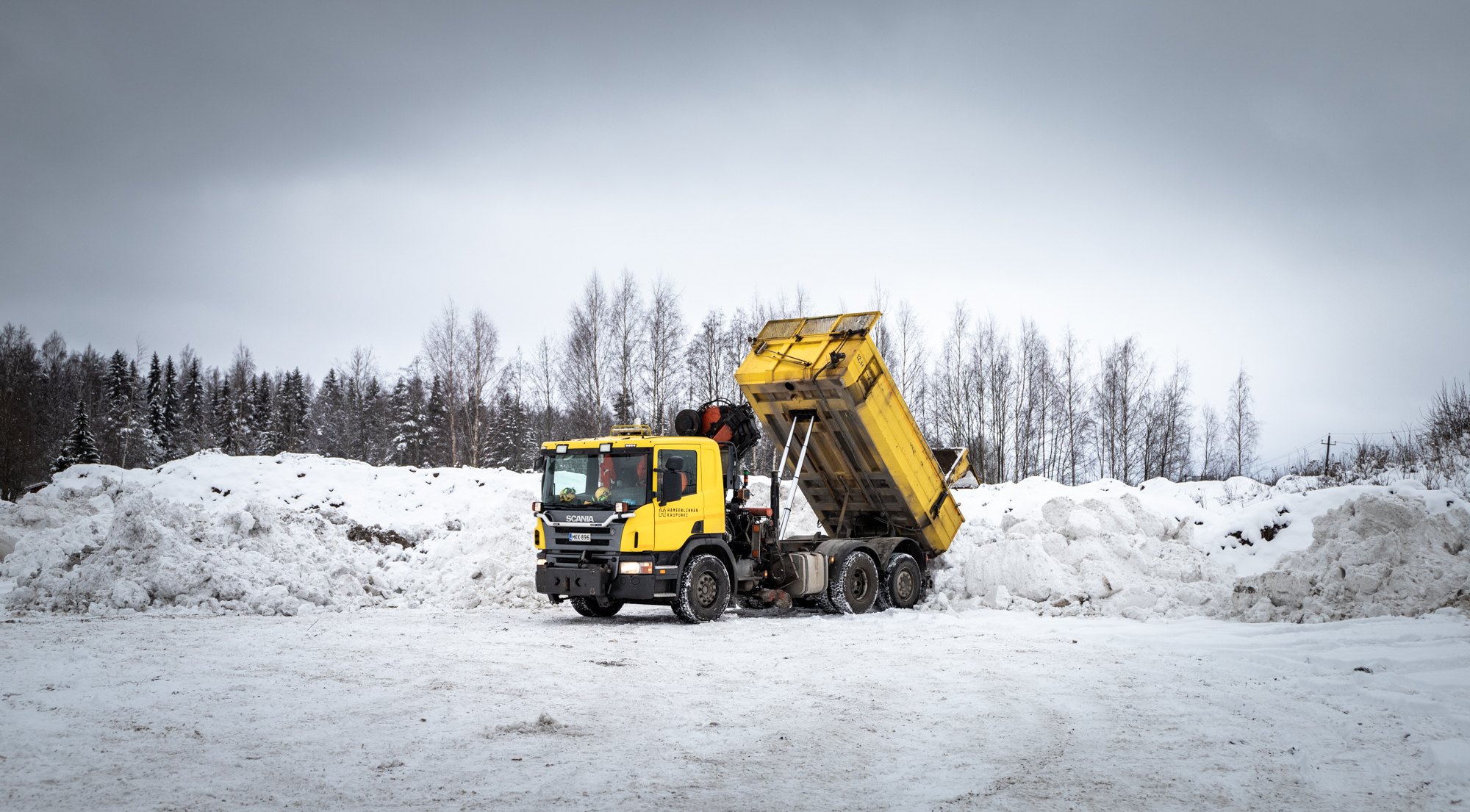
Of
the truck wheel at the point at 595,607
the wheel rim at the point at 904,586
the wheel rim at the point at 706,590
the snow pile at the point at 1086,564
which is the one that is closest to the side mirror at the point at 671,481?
the wheel rim at the point at 706,590

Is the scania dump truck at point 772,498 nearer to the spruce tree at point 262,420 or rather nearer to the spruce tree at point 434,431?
the spruce tree at point 434,431

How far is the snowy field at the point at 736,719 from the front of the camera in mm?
5777

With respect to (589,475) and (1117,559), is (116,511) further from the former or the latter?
(1117,559)

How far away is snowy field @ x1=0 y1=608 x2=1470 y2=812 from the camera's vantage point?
19.0ft

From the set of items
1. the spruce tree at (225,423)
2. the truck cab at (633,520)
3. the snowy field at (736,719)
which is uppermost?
the spruce tree at (225,423)

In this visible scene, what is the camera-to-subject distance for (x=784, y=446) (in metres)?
15.6

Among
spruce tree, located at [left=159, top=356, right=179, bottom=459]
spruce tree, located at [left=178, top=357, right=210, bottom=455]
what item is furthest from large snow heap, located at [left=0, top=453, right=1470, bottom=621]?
spruce tree, located at [left=178, top=357, right=210, bottom=455]

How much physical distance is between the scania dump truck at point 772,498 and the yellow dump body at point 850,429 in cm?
3

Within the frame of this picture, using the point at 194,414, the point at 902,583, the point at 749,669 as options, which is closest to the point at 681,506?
the point at 749,669

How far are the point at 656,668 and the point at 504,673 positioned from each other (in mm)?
1558

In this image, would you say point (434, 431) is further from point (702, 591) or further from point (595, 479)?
point (702, 591)

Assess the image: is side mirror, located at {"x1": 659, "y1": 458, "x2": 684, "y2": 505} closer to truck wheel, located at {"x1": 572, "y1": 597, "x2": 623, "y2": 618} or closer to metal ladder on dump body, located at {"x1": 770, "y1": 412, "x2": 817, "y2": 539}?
metal ladder on dump body, located at {"x1": 770, "y1": 412, "x2": 817, "y2": 539}

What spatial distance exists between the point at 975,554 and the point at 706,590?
5.13 m

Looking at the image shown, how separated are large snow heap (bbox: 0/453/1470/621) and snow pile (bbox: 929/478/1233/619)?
0.03 metres
